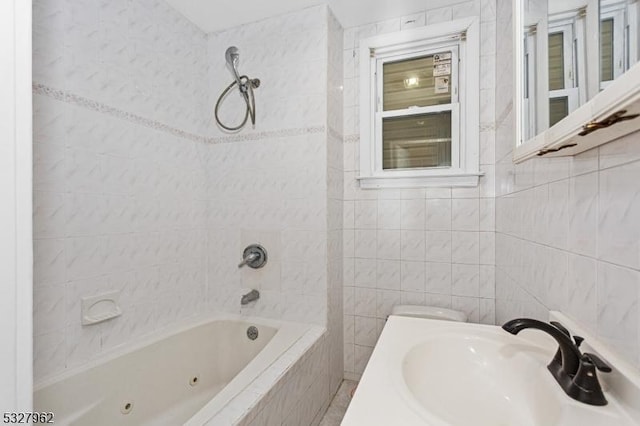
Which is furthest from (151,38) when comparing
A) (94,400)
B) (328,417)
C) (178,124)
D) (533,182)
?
(328,417)

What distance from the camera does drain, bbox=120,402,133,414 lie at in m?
1.42

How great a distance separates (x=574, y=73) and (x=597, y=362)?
57 cm

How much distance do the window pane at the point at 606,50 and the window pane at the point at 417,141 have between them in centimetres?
149

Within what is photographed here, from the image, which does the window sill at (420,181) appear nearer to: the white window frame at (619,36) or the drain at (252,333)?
the drain at (252,333)

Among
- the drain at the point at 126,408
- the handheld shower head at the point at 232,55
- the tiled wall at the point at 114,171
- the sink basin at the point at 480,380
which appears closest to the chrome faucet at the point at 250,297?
the tiled wall at the point at 114,171

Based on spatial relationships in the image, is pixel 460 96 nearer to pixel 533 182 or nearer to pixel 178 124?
pixel 533 182

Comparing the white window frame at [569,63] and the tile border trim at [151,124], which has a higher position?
the tile border trim at [151,124]

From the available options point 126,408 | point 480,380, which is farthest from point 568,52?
point 126,408

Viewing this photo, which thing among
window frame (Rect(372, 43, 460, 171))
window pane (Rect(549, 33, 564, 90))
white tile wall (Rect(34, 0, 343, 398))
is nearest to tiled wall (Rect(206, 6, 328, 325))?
white tile wall (Rect(34, 0, 343, 398))

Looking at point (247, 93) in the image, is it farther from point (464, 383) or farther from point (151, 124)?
point (464, 383)

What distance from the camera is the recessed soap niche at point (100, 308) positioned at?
1392mm

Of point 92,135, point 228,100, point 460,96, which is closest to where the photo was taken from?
point 92,135

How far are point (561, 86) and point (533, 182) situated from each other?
0.48m

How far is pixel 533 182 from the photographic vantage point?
1052 mm
